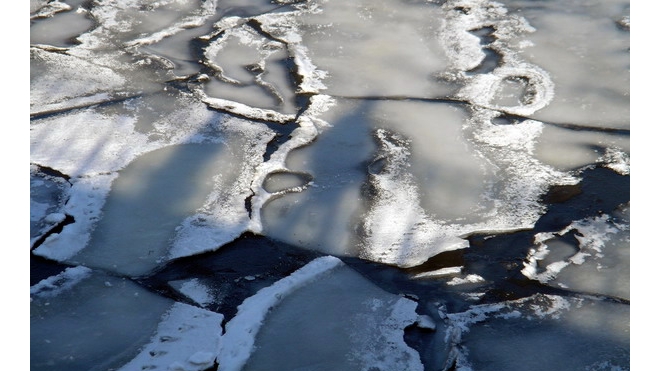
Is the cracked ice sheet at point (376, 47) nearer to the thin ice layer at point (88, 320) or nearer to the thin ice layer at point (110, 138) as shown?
the thin ice layer at point (110, 138)

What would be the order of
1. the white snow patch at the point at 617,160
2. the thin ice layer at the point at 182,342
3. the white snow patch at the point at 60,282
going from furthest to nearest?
the white snow patch at the point at 617,160, the white snow patch at the point at 60,282, the thin ice layer at the point at 182,342

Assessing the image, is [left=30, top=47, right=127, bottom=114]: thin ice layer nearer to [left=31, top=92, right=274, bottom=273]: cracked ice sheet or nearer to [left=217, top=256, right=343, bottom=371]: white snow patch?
[left=31, top=92, right=274, bottom=273]: cracked ice sheet

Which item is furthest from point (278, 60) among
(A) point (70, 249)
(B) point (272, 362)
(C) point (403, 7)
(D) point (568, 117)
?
(B) point (272, 362)

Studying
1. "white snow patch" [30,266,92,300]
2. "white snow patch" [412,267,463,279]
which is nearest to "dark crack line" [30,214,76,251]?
"white snow patch" [30,266,92,300]

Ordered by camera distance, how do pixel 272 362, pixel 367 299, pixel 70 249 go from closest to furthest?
pixel 272 362, pixel 367 299, pixel 70 249

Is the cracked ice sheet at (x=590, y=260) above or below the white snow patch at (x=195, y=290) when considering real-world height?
above

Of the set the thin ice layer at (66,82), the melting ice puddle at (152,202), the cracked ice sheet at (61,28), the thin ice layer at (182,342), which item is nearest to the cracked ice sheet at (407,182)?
the melting ice puddle at (152,202)

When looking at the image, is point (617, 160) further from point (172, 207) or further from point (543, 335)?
point (172, 207)

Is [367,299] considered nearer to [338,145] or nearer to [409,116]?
[338,145]
